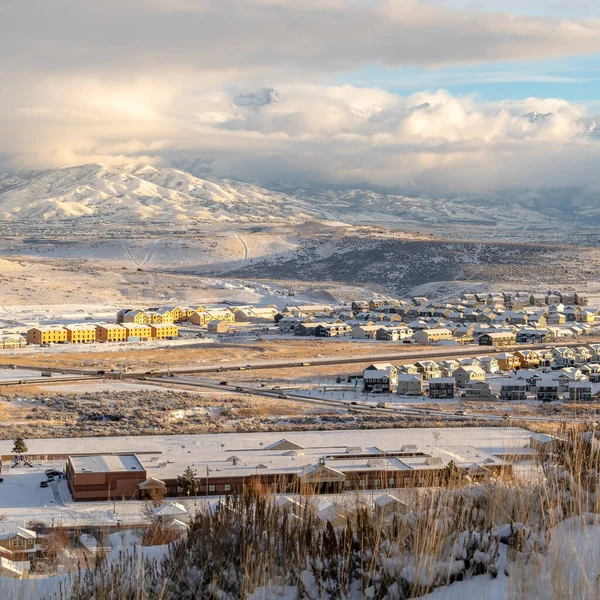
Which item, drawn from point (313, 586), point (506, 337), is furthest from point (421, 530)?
point (506, 337)

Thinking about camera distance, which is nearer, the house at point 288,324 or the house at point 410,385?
the house at point 410,385

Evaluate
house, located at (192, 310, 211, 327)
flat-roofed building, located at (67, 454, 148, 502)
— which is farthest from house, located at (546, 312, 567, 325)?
flat-roofed building, located at (67, 454, 148, 502)

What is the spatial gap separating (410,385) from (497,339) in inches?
819

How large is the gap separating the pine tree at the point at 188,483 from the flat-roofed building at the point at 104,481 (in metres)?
0.90

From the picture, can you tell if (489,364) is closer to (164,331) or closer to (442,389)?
(442,389)

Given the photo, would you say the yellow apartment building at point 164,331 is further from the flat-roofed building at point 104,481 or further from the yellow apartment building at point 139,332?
the flat-roofed building at point 104,481

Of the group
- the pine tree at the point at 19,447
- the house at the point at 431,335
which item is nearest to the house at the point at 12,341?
the house at the point at 431,335

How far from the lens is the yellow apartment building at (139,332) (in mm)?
59344

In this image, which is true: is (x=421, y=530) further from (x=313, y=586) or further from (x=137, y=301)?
(x=137, y=301)

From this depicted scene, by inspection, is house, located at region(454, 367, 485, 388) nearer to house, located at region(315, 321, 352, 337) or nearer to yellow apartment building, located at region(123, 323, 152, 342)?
house, located at region(315, 321, 352, 337)

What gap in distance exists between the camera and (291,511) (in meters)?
8.58

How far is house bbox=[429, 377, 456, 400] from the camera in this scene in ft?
128

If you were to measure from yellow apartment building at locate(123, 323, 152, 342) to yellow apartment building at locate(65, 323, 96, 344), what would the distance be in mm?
2263

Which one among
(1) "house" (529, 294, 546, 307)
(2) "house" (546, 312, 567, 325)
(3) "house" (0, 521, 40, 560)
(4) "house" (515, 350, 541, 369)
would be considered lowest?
(4) "house" (515, 350, 541, 369)
